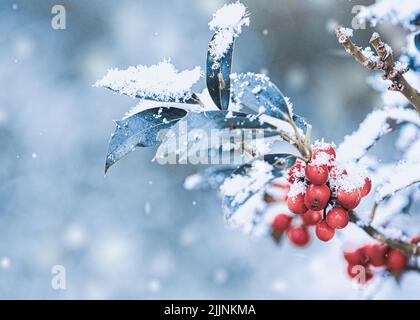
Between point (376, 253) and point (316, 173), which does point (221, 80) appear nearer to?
point (316, 173)

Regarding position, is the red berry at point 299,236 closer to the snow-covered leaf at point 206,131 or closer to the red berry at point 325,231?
the red berry at point 325,231

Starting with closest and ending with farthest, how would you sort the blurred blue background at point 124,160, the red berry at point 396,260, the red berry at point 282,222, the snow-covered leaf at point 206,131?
the snow-covered leaf at point 206,131 < the red berry at point 396,260 < the red berry at point 282,222 < the blurred blue background at point 124,160

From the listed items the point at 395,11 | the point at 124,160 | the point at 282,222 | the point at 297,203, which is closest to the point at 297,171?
the point at 297,203

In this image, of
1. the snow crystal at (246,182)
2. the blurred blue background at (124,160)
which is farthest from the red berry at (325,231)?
the blurred blue background at (124,160)

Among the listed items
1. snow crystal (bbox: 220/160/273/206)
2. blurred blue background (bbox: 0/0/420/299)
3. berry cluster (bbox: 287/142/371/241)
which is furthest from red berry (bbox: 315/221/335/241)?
blurred blue background (bbox: 0/0/420/299)

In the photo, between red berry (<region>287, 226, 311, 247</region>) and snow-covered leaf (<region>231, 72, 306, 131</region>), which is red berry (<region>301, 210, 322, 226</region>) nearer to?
red berry (<region>287, 226, 311, 247</region>)
